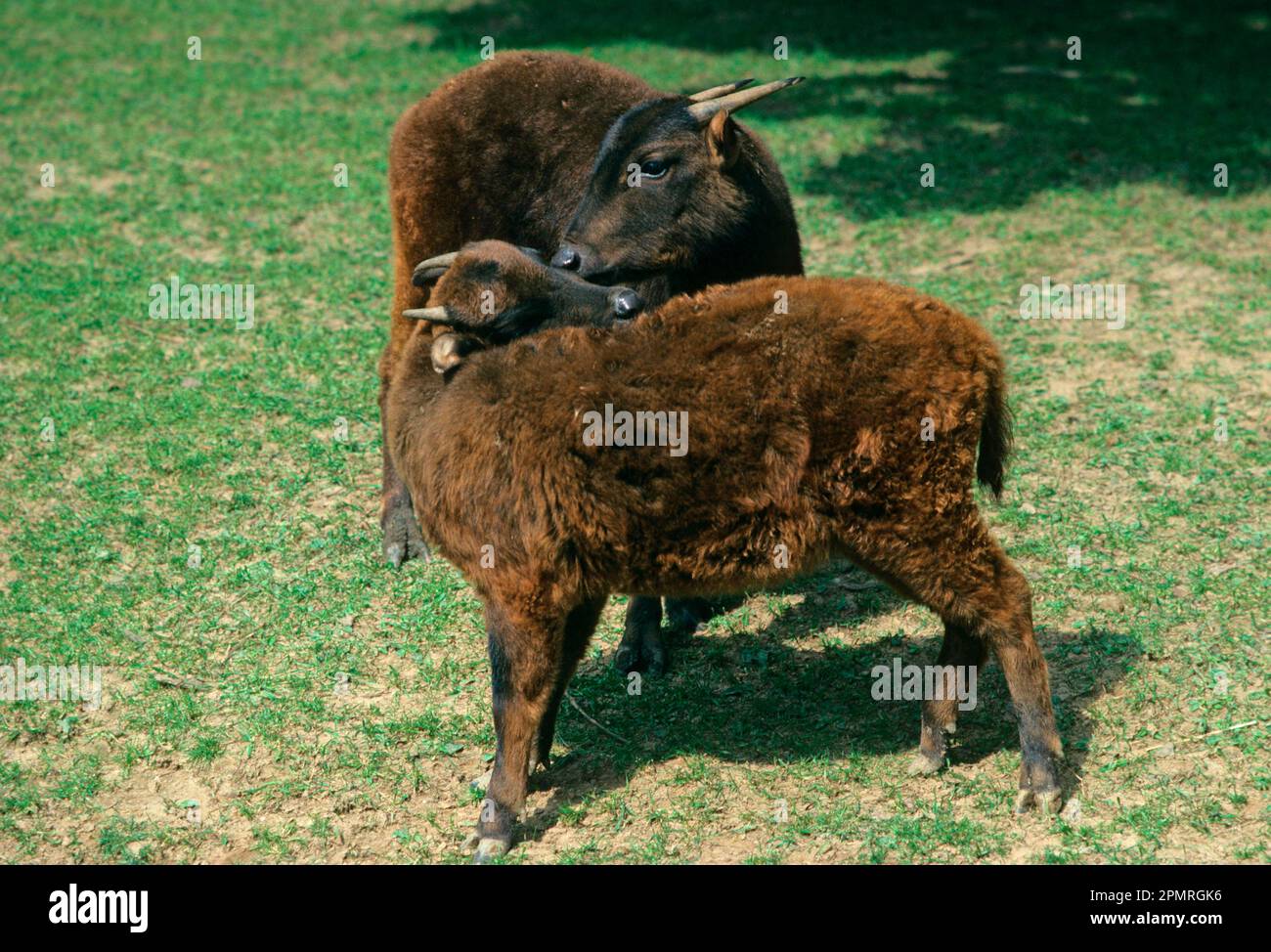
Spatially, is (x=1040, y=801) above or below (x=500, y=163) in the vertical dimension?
below

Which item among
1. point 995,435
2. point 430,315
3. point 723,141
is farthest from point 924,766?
point 723,141

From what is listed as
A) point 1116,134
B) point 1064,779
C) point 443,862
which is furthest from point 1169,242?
point 443,862

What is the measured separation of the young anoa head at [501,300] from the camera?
5250 millimetres

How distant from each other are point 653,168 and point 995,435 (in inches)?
85.1

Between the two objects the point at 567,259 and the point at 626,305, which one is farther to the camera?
the point at 567,259

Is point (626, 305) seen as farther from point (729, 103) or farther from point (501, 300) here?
point (729, 103)

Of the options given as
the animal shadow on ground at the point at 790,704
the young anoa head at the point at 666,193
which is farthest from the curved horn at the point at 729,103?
the animal shadow on ground at the point at 790,704

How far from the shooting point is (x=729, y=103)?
6.41m

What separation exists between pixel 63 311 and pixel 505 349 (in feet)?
18.5

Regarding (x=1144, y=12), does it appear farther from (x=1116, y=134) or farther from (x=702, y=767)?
(x=702, y=767)

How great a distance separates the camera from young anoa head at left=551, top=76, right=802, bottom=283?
6.38 m

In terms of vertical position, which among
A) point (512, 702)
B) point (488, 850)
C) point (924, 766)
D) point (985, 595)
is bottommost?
point (488, 850)

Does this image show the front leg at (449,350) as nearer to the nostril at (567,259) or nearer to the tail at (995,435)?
the nostril at (567,259)

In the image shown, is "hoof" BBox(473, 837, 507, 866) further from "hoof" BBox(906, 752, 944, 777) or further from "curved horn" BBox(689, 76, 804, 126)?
"curved horn" BBox(689, 76, 804, 126)
